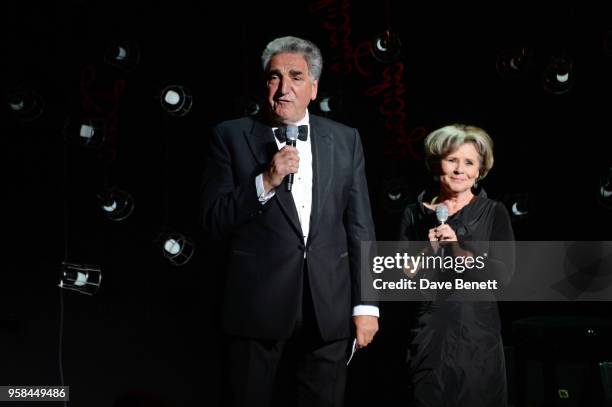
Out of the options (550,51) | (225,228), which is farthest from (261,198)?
(550,51)

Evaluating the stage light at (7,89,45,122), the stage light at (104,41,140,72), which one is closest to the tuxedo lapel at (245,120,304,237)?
the stage light at (104,41,140,72)

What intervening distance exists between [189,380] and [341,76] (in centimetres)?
204

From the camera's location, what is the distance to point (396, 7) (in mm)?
4133

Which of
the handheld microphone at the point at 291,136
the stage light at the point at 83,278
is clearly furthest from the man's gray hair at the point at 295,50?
the stage light at the point at 83,278

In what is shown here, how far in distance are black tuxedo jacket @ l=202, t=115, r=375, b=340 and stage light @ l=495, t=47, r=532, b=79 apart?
155cm

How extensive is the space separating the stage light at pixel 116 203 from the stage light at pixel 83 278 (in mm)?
356

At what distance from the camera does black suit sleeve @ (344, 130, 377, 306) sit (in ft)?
9.46

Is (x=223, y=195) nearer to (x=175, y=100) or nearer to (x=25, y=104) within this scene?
(x=175, y=100)

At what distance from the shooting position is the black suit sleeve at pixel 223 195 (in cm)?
258

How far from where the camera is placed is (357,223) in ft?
9.53

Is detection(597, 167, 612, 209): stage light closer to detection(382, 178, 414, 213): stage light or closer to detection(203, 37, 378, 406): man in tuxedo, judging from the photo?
detection(382, 178, 414, 213): stage light

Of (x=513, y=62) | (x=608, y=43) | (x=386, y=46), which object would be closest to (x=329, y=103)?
(x=386, y=46)

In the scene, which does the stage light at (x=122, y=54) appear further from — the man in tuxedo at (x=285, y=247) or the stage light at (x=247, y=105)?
the man in tuxedo at (x=285, y=247)

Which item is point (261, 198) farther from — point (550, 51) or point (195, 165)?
point (550, 51)
